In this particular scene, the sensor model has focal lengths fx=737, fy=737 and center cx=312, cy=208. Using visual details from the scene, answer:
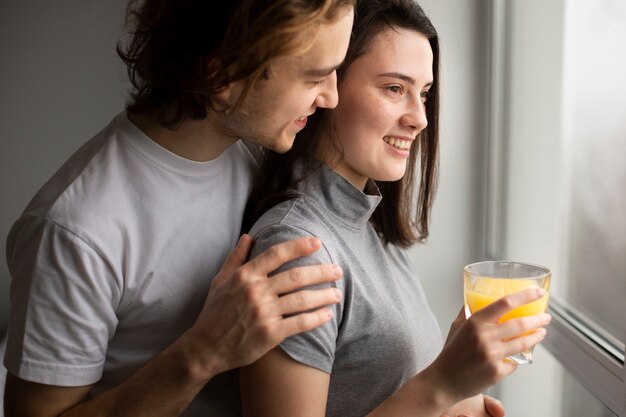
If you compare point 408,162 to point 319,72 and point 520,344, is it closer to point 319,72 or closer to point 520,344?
point 319,72

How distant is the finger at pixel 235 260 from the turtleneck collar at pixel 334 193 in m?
0.18

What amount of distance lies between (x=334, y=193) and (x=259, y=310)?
1.22ft

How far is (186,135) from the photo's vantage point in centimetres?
131

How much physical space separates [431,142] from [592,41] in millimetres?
559

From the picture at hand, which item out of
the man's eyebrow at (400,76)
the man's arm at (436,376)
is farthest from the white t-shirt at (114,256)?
the man's eyebrow at (400,76)

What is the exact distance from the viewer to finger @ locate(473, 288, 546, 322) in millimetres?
1074

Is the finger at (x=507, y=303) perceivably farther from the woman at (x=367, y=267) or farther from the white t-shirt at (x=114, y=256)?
the white t-shirt at (x=114, y=256)

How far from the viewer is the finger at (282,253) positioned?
111 cm

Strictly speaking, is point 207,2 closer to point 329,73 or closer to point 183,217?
point 329,73

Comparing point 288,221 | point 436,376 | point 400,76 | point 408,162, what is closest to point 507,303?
point 436,376

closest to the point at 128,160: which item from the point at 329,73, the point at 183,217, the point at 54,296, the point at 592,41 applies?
the point at 183,217

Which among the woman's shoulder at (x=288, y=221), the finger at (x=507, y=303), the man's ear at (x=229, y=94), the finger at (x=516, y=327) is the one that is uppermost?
the man's ear at (x=229, y=94)

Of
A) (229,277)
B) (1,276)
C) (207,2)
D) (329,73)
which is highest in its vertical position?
(207,2)

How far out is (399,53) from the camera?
4.50 ft
